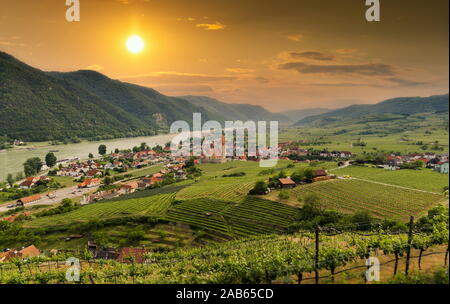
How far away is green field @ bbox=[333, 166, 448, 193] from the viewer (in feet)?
72.1

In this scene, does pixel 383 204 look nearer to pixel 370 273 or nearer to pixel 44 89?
pixel 370 273

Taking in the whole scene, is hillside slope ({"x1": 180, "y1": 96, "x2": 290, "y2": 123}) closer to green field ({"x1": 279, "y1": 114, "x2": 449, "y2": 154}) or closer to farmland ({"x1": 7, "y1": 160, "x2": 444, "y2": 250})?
green field ({"x1": 279, "y1": 114, "x2": 449, "y2": 154})

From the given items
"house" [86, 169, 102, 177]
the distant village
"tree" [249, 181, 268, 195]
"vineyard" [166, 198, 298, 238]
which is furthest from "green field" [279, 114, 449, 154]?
"house" [86, 169, 102, 177]

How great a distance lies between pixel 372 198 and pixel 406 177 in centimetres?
903

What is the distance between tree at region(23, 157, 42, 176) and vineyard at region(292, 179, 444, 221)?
32406mm

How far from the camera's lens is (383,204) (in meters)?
18.2

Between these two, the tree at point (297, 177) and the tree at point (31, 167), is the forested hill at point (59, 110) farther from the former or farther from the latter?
the tree at point (297, 177)

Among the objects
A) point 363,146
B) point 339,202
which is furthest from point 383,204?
point 363,146

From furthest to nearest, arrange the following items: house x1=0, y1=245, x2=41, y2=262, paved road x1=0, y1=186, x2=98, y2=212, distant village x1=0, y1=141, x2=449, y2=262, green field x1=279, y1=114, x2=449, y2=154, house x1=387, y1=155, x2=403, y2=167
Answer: green field x1=279, y1=114, x2=449, y2=154, house x1=387, y1=155, x2=403, y2=167, distant village x1=0, y1=141, x2=449, y2=262, paved road x1=0, y1=186, x2=98, y2=212, house x1=0, y1=245, x2=41, y2=262

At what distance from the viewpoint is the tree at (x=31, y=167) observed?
30986mm

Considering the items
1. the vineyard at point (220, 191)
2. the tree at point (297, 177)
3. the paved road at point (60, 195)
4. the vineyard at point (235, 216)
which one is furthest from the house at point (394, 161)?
the paved road at point (60, 195)

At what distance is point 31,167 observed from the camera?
31.5m

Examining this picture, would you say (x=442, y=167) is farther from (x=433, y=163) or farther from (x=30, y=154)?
(x=30, y=154)

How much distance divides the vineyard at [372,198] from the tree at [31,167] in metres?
32.4
